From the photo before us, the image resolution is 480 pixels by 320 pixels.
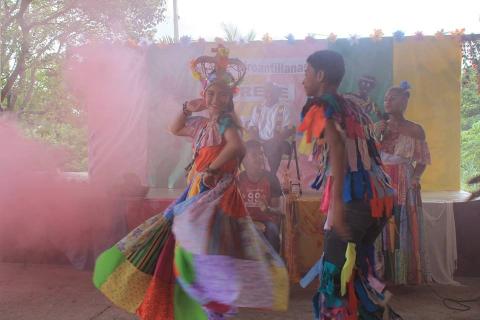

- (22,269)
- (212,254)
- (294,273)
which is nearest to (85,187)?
(22,269)

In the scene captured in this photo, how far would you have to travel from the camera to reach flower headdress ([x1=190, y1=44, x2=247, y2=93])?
330 centimetres

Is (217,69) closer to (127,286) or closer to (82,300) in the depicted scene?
(127,286)

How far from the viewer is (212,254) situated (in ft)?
9.11

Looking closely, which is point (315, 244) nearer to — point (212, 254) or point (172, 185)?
point (212, 254)

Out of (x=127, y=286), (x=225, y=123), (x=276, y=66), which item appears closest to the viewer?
(x=127, y=286)

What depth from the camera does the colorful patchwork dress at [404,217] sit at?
4.46 m

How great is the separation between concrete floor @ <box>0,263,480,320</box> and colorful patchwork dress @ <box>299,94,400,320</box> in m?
1.29

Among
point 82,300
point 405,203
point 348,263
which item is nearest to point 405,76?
point 405,203

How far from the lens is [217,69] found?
132 inches

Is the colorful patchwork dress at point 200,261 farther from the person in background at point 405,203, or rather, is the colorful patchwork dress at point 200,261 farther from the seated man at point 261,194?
the person in background at point 405,203

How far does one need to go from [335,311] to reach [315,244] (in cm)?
220

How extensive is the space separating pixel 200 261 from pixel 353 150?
3.26 feet

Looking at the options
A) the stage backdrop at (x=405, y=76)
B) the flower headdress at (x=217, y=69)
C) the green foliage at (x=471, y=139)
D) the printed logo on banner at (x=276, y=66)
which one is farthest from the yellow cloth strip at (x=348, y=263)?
the green foliage at (x=471, y=139)

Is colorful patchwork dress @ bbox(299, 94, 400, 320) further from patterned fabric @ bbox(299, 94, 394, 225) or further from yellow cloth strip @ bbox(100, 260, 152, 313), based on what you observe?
yellow cloth strip @ bbox(100, 260, 152, 313)
